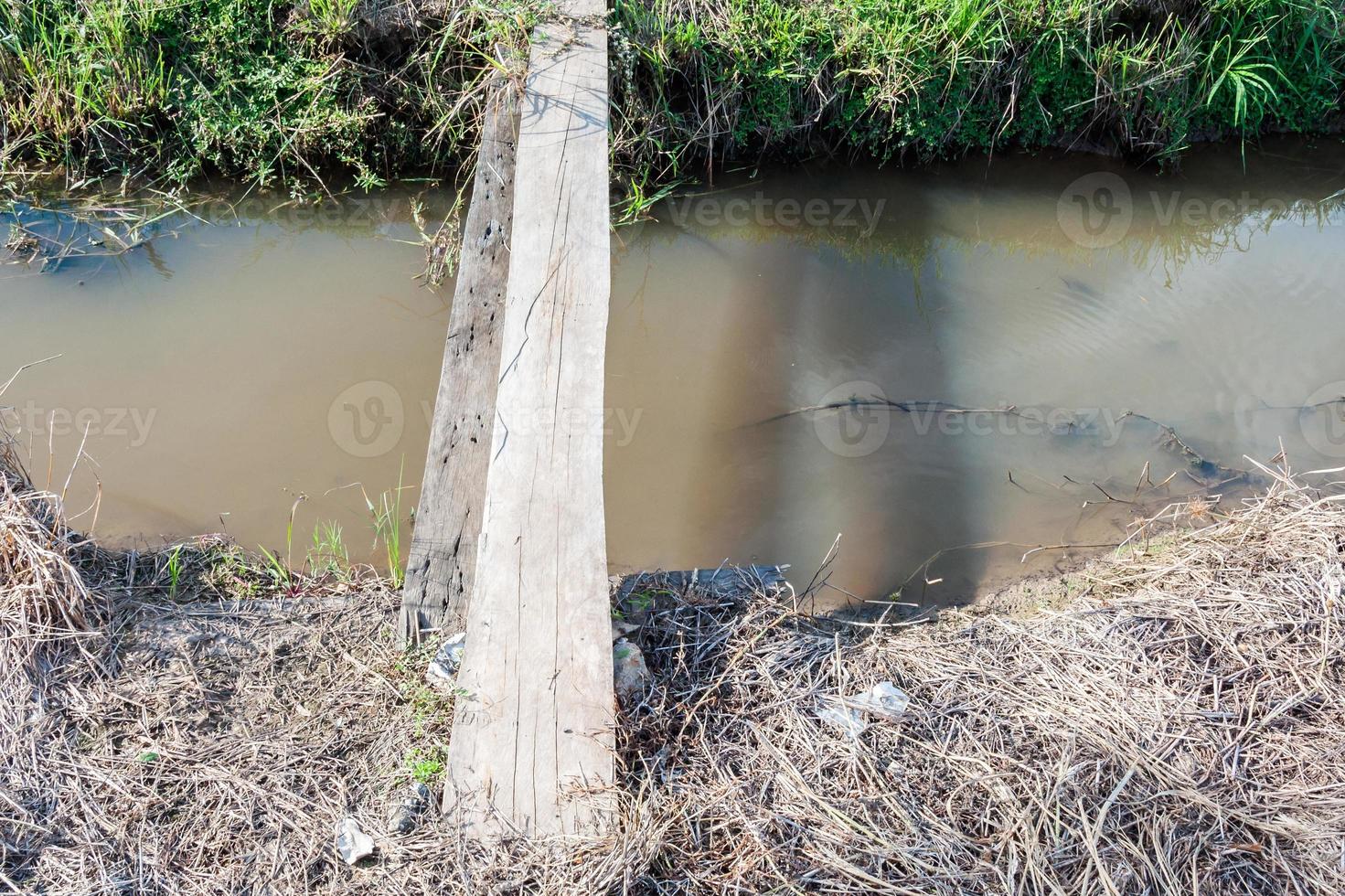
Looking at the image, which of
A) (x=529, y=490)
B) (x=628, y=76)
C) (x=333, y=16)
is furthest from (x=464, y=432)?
(x=333, y=16)

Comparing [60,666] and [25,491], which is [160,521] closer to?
[25,491]

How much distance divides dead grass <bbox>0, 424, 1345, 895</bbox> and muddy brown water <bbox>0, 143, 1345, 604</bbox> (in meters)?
0.72

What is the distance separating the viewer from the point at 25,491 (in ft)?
7.98

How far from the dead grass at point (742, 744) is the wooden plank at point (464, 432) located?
20 centimetres

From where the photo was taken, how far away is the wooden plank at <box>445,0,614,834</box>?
1.79 metres

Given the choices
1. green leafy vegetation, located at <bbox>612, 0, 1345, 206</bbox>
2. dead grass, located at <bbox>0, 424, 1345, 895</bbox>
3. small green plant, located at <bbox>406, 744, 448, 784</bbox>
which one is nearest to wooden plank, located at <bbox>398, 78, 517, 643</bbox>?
dead grass, located at <bbox>0, 424, 1345, 895</bbox>

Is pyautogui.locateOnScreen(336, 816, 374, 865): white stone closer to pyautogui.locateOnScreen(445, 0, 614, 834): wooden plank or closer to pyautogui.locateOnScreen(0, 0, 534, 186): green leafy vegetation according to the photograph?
pyautogui.locateOnScreen(445, 0, 614, 834): wooden plank

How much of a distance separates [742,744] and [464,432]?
1.19 metres

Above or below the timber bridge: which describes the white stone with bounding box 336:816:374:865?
below

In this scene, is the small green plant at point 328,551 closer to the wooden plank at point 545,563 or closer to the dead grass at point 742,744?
the dead grass at point 742,744

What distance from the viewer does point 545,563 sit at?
1.99 m

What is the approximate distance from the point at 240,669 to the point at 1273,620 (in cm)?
273

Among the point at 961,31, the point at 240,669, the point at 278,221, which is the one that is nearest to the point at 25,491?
the point at 240,669

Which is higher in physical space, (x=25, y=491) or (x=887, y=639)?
(x=25, y=491)
